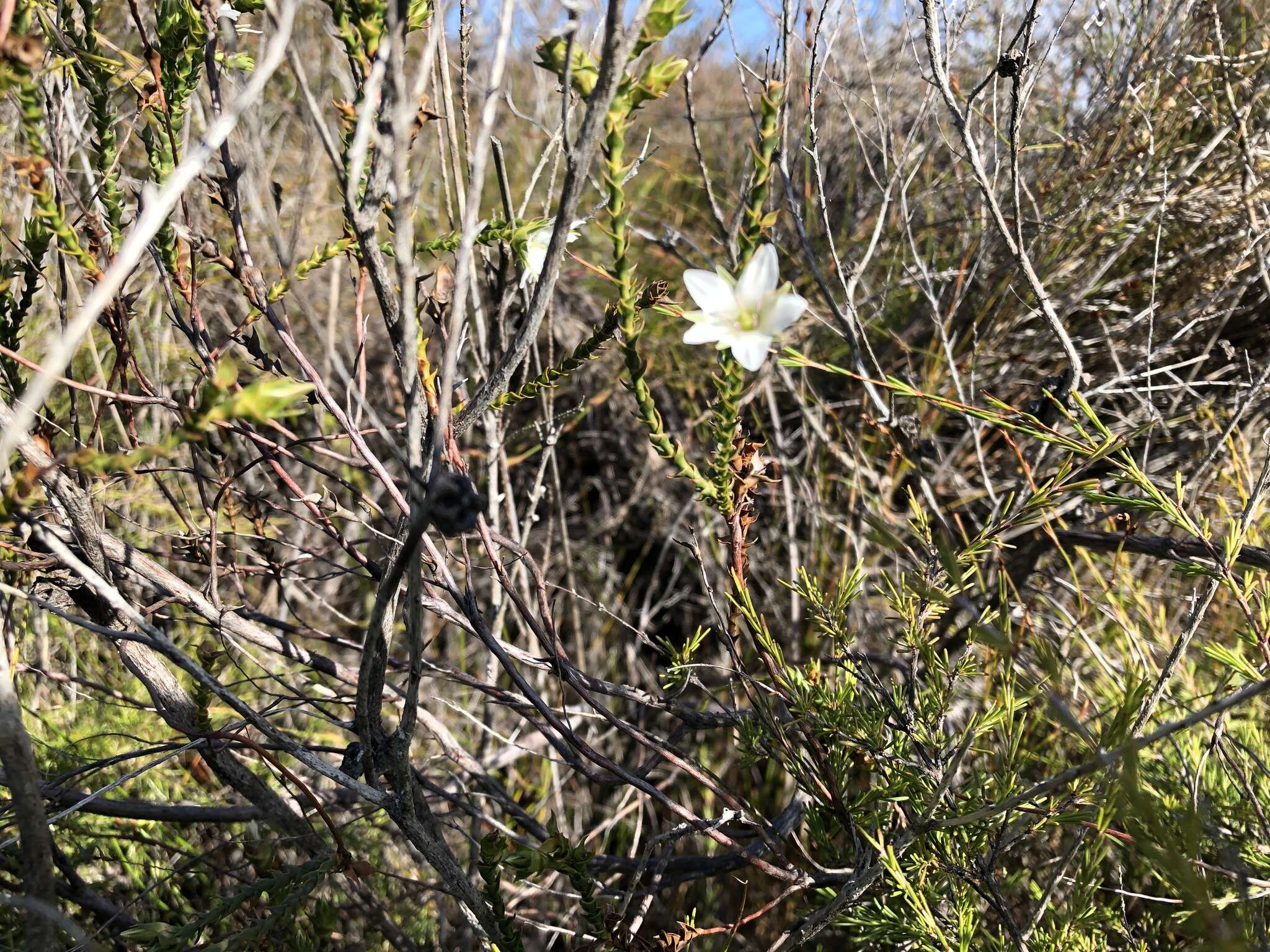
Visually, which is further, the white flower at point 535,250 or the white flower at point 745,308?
the white flower at point 535,250

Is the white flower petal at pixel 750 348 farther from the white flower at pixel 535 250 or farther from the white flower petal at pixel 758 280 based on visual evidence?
the white flower at pixel 535 250

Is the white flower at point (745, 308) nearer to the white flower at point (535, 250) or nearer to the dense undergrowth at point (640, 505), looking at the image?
the dense undergrowth at point (640, 505)

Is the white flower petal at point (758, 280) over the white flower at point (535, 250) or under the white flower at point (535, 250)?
under

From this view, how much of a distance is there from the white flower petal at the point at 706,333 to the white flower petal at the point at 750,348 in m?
0.02

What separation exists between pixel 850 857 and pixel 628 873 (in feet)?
1.34

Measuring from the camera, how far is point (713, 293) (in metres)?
0.80

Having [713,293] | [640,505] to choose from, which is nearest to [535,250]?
[713,293]

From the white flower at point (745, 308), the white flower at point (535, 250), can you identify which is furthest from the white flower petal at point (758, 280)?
the white flower at point (535, 250)

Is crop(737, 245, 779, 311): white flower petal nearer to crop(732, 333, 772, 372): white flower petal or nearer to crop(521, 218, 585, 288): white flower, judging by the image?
crop(732, 333, 772, 372): white flower petal

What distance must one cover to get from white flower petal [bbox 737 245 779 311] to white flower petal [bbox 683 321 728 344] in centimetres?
4

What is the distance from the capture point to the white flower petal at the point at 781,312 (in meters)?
0.73

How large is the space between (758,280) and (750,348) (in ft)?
0.27

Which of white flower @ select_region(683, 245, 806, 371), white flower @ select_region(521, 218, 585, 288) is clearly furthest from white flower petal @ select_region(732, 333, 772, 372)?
white flower @ select_region(521, 218, 585, 288)

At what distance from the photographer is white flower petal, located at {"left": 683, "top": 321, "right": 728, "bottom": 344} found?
2.47ft
